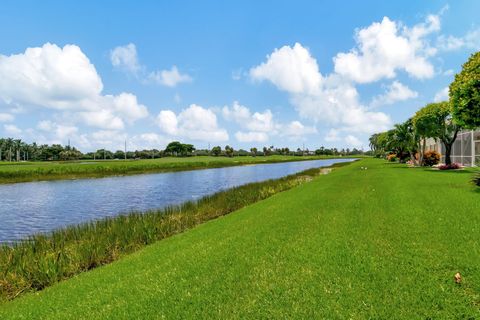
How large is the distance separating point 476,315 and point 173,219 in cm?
1380

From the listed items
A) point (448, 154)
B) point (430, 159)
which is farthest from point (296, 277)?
point (430, 159)

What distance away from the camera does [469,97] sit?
19875 mm

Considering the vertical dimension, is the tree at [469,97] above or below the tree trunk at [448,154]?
above

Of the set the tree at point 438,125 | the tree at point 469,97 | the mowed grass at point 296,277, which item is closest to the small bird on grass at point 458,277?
the mowed grass at point 296,277

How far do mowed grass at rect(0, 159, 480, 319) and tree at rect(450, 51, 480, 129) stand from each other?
38.1ft

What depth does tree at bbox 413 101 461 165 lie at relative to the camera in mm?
39812

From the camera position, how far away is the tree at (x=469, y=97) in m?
19.6

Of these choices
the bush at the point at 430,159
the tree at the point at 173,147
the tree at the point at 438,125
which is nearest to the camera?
the tree at the point at 438,125

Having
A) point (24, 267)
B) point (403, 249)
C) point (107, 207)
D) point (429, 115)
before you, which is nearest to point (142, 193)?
point (107, 207)

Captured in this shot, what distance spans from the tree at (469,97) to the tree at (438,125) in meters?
19.5

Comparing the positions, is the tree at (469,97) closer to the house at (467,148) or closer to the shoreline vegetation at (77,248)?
the shoreline vegetation at (77,248)

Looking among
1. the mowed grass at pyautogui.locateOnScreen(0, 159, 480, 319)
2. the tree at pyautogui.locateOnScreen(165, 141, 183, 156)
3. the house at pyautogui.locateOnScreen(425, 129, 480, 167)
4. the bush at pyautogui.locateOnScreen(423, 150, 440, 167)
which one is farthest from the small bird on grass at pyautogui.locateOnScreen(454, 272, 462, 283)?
the tree at pyautogui.locateOnScreen(165, 141, 183, 156)

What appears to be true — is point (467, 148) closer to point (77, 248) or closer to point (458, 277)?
point (458, 277)

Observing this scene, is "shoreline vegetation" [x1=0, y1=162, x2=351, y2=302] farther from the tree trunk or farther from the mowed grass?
the tree trunk
